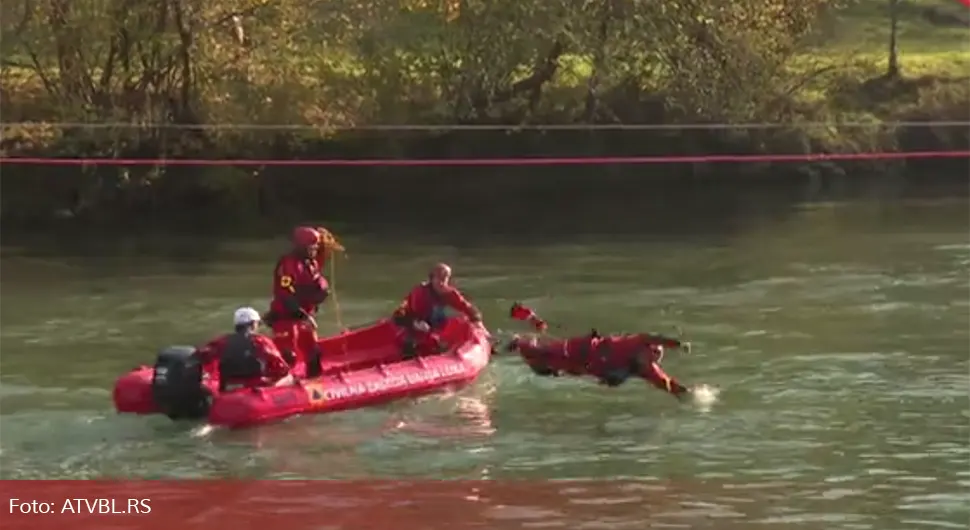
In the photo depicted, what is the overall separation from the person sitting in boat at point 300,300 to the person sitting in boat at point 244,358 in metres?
1.31

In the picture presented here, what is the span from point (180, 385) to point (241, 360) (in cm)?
64

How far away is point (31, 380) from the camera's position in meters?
18.0

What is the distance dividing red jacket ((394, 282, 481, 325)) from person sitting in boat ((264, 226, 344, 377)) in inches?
47.7

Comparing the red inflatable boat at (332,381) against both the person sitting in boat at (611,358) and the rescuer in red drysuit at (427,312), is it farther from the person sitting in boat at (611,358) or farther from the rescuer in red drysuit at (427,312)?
the person sitting in boat at (611,358)

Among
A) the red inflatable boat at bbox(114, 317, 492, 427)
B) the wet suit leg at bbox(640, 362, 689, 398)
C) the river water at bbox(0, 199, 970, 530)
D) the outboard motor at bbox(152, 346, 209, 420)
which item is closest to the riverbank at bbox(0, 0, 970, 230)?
the river water at bbox(0, 199, 970, 530)

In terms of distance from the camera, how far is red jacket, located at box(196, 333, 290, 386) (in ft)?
50.0

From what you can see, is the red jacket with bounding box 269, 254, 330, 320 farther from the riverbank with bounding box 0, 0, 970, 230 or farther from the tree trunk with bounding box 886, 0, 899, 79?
the tree trunk with bounding box 886, 0, 899, 79

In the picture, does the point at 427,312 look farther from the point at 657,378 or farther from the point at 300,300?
the point at 657,378

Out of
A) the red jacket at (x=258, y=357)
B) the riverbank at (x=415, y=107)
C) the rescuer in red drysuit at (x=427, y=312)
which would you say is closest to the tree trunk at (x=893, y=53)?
the riverbank at (x=415, y=107)

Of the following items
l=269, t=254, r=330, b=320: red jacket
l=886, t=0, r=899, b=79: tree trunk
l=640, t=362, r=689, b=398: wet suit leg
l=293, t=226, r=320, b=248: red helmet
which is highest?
l=886, t=0, r=899, b=79: tree trunk

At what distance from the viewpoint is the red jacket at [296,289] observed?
17.0 meters

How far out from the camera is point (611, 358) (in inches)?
637

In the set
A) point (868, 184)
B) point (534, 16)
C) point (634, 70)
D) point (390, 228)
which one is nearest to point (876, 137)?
point (868, 184)

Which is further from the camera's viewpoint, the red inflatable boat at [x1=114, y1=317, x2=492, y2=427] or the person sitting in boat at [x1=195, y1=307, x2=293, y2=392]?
the person sitting in boat at [x1=195, y1=307, x2=293, y2=392]
